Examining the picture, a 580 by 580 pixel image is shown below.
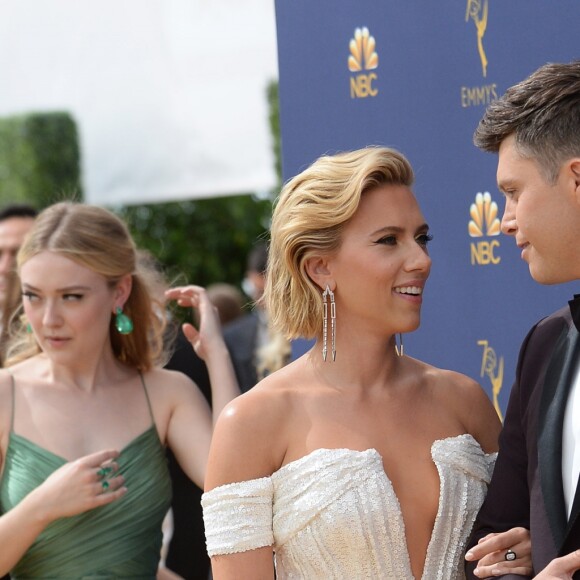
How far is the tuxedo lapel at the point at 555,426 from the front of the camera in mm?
2268

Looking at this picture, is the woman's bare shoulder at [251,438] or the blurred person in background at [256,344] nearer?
the woman's bare shoulder at [251,438]

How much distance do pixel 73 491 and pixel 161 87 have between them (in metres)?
2.95

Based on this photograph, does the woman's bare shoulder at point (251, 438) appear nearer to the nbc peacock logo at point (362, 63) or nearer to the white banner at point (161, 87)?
the nbc peacock logo at point (362, 63)

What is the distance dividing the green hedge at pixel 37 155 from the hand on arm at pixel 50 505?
9.43 metres

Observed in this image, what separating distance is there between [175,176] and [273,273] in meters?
2.92

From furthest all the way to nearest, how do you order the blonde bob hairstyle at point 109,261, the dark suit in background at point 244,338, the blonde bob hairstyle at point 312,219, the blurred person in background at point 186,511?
the dark suit in background at point 244,338, the blurred person in background at point 186,511, the blonde bob hairstyle at point 109,261, the blonde bob hairstyle at point 312,219

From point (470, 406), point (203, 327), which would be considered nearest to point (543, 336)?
point (470, 406)

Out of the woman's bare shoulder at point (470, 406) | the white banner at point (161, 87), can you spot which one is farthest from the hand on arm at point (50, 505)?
the white banner at point (161, 87)

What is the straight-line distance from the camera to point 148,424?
3.54 meters

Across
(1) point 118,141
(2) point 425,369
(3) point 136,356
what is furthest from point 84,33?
(2) point 425,369

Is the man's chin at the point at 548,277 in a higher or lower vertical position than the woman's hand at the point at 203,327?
higher

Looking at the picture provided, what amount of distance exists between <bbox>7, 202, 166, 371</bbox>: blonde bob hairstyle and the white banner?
6.03 feet

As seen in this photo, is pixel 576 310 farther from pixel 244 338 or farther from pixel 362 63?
pixel 244 338

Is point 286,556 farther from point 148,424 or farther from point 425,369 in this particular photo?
point 148,424
